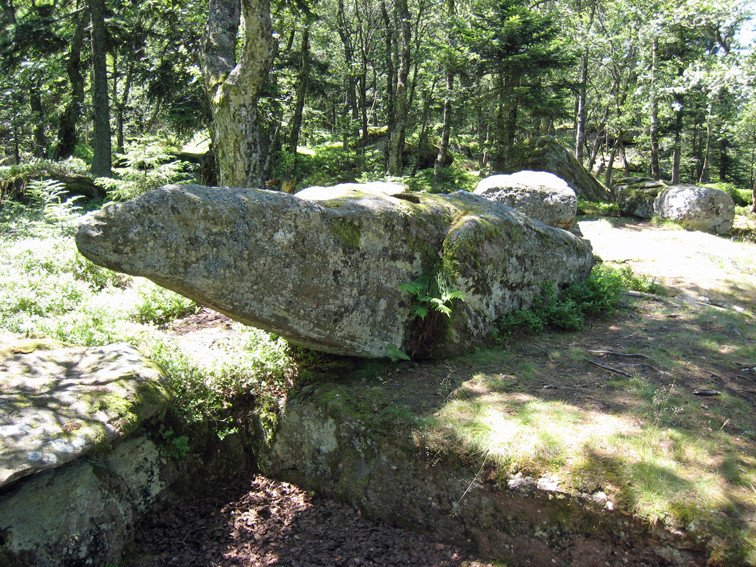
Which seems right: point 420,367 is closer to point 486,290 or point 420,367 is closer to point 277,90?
point 486,290

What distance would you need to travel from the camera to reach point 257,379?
5.29m

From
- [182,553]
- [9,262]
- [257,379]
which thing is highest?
[9,262]

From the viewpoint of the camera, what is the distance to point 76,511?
3553mm

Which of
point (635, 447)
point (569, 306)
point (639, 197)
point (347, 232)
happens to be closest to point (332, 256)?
point (347, 232)

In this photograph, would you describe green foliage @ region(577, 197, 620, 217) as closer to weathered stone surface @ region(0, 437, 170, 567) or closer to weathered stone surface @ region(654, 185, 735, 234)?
weathered stone surface @ region(654, 185, 735, 234)

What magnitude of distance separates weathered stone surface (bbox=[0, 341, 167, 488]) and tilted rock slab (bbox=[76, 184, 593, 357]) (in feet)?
3.61

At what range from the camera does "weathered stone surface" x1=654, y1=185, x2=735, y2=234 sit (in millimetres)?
13688

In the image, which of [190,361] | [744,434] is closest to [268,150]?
[190,361]

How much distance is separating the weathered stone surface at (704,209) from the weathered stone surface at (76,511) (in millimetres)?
15277

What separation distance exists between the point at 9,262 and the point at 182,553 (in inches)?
246

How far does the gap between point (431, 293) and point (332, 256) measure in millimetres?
1271

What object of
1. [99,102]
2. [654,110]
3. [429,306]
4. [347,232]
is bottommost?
[429,306]

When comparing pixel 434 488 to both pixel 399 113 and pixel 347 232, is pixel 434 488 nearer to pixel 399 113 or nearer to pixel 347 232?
pixel 347 232

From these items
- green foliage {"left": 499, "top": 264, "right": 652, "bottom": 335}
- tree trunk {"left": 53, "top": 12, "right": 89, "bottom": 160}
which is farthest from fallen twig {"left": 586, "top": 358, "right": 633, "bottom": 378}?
tree trunk {"left": 53, "top": 12, "right": 89, "bottom": 160}
